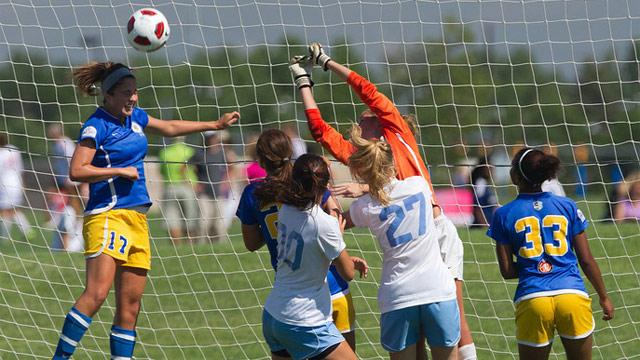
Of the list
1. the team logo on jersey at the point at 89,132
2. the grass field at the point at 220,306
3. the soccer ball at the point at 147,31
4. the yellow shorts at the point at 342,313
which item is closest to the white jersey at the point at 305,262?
the yellow shorts at the point at 342,313

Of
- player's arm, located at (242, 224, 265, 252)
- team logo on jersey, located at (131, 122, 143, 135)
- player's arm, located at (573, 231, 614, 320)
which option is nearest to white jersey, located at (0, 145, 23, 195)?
team logo on jersey, located at (131, 122, 143, 135)

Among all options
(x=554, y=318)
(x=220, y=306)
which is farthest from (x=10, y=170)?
(x=554, y=318)

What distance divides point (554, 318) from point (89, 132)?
275cm

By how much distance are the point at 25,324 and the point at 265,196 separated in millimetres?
4720

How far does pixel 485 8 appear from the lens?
7812 mm

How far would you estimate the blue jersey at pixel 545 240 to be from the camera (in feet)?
18.7

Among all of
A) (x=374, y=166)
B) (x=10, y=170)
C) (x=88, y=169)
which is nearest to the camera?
(x=374, y=166)

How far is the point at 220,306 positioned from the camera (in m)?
9.66

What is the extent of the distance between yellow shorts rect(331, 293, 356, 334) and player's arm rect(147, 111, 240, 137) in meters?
1.37

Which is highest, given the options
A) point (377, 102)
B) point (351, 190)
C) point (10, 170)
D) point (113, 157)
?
point (377, 102)

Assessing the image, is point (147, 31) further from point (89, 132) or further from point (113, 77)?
point (89, 132)

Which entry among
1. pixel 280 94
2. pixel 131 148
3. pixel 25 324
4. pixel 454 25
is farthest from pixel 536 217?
pixel 25 324

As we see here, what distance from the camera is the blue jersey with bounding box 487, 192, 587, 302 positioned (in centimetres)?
570

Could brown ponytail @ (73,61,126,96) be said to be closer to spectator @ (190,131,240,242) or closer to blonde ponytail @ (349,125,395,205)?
blonde ponytail @ (349,125,395,205)
